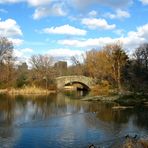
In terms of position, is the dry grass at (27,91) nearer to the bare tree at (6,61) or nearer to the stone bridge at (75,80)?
the bare tree at (6,61)

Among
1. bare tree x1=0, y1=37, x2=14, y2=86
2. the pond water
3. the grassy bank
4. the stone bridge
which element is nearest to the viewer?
the pond water

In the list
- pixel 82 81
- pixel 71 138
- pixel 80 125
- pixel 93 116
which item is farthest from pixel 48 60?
pixel 71 138

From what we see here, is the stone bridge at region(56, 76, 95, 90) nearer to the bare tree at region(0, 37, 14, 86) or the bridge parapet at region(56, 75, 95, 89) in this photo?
the bridge parapet at region(56, 75, 95, 89)

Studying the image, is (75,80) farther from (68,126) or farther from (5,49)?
(68,126)

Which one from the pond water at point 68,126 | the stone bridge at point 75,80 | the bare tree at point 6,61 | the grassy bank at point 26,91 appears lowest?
the pond water at point 68,126

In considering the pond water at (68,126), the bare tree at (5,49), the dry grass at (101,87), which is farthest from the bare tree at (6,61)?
the pond water at (68,126)

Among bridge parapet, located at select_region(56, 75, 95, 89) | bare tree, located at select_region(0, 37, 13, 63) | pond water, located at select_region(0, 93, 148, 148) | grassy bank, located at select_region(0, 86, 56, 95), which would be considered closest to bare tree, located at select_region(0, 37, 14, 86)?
bare tree, located at select_region(0, 37, 13, 63)

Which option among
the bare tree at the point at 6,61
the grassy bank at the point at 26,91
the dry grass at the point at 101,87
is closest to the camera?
the grassy bank at the point at 26,91

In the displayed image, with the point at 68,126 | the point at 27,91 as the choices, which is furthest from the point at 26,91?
the point at 68,126

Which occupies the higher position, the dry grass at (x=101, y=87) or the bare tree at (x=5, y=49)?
the bare tree at (x=5, y=49)

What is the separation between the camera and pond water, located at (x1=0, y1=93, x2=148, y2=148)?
80.7ft

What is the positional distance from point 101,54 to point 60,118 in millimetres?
43088

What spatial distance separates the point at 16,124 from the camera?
32000mm

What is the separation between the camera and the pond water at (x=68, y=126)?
2459 centimetres
